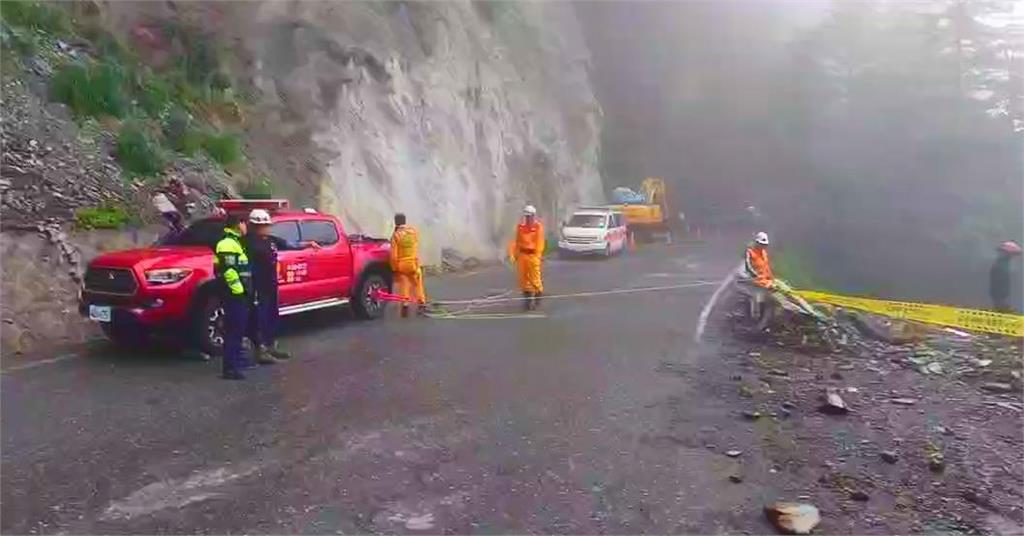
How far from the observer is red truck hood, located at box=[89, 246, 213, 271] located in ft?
32.6

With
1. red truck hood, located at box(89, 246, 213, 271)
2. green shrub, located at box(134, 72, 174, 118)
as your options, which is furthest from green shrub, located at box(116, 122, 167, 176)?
red truck hood, located at box(89, 246, 213, 271)

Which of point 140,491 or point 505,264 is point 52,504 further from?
point 505,264

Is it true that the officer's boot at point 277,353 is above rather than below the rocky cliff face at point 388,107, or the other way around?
below

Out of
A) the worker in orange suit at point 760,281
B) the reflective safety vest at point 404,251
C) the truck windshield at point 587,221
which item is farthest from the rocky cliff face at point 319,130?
the worker in orange suit at point 760,281

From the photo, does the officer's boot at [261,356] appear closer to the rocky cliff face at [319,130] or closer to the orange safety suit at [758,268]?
the rocky cliff face at [319,130]

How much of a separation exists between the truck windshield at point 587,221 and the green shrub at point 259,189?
45.9ft

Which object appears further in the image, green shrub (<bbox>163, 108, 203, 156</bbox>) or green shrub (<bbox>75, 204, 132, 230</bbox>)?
green shrub (<bbox>163, 108, 203, 156</bbox>)

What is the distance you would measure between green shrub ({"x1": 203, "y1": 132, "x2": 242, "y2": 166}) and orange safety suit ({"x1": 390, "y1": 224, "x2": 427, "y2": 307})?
5023mm

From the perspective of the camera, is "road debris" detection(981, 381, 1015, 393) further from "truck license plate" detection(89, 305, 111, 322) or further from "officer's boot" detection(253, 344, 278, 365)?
"truck license plate" detection(89, 305, 111, 322)

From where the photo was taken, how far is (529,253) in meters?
14.8

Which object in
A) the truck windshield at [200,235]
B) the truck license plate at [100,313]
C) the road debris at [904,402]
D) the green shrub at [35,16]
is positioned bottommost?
the road debris at [904,402]

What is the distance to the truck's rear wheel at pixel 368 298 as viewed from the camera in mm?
13531

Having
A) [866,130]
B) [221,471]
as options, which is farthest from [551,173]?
[221,471]

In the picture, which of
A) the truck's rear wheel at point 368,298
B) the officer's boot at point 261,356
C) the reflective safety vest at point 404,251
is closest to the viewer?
the officer's boot at point 261,356
